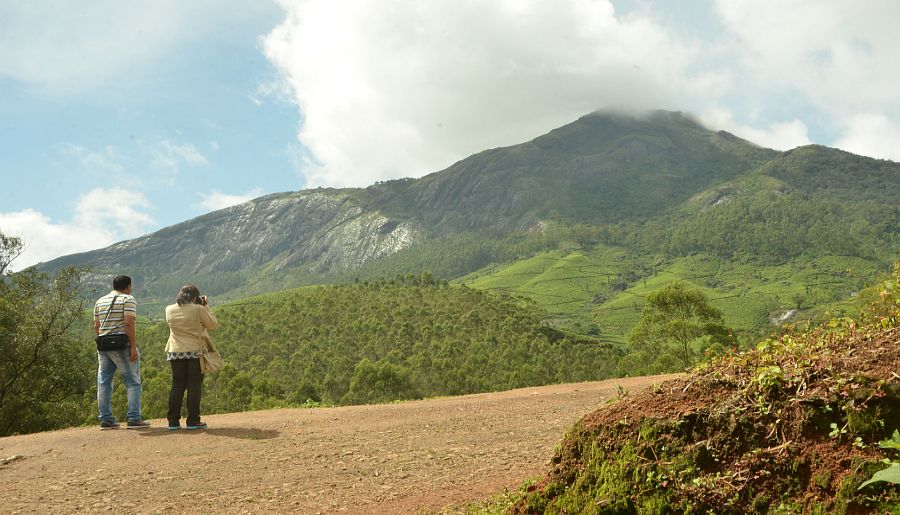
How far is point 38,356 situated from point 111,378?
→ 648 inches

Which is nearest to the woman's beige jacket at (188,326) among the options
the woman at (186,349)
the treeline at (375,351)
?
the woman at (186,349)

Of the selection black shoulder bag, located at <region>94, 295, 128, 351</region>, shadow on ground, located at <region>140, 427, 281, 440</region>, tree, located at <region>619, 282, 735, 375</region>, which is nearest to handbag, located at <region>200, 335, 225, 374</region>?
shadow on ground, located at <region>140, 427, 281, 440</region>

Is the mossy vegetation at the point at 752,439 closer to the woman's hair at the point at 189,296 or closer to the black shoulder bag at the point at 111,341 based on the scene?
the woman's hair at the point at 189,296

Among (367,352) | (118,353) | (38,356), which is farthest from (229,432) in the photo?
(367,352)

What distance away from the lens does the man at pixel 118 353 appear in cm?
1022

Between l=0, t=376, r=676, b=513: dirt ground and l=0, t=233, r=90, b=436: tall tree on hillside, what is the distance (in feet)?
48.0

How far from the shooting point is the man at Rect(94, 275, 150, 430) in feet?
33.5

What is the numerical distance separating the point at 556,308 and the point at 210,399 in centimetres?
12549

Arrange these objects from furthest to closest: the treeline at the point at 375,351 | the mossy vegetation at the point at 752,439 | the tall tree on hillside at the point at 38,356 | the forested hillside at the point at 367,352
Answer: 1. the treeline at the point at 375,351
2. the forested hillside at the point at 367,352
3. the tall tree on hillside at the point at 38,356
4. the mossy vegetation at the point at 752,439

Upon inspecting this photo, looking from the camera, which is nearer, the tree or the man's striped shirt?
the man's striped shirt

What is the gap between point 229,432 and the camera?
988 centimetres

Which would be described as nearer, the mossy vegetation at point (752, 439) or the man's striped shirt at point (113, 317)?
the mossy vegetation at point (752, 439)

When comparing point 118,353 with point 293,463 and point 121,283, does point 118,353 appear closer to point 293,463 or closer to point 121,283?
point 121,283

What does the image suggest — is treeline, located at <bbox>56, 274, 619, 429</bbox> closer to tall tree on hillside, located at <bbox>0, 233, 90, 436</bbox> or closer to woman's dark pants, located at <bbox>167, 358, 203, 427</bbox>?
tall tree on hillside, located at <bbox>0, 233, 90, 436</bbox>
